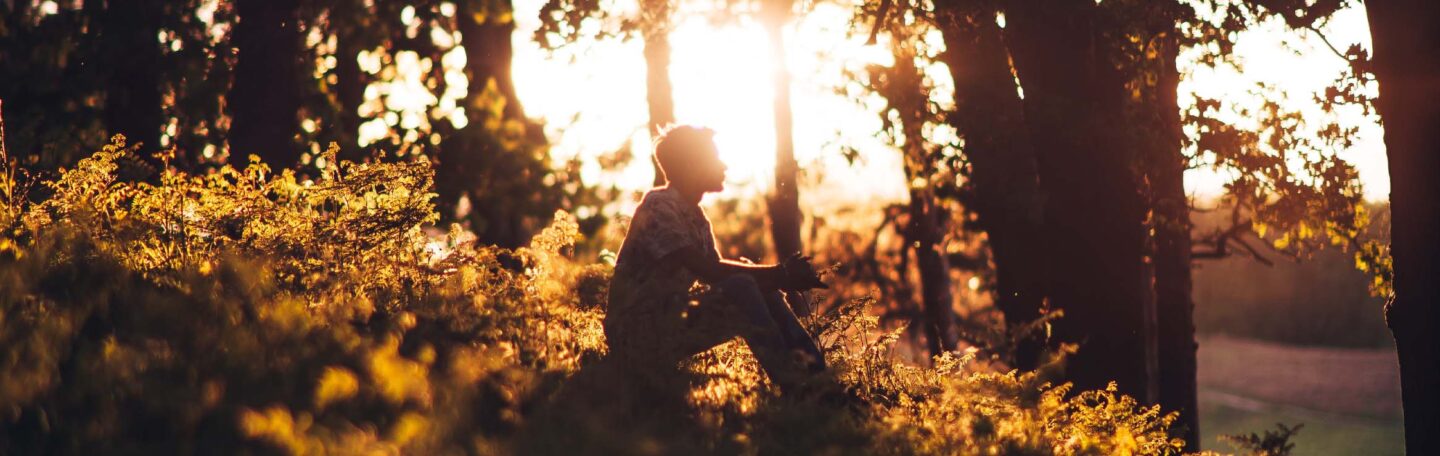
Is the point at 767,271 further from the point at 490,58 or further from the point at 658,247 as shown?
the point at 490,58

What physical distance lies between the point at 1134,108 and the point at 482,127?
9460 mm

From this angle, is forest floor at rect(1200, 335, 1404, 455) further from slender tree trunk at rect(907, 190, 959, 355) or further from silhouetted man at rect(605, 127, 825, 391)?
silhouetted man at rect(605, 127, 825, 391)

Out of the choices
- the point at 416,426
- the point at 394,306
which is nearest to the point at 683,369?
the point at 394,306

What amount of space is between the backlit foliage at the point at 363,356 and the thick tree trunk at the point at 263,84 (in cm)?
408

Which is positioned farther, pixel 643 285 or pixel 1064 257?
pixel 1064 257

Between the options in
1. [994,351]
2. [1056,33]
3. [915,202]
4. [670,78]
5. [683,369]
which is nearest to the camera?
[683,369]

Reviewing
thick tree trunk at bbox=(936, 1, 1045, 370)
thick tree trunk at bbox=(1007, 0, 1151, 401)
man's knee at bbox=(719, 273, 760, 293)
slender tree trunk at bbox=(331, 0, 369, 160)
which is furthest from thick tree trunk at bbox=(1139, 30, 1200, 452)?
slender tree trunk at bbox=(331, 0, 369, 160)

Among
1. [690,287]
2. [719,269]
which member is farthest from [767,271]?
[690,287]

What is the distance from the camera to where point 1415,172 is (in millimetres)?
9469

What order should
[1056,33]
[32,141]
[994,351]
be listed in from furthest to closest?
[32,141]
[994,351]
[1056,33]

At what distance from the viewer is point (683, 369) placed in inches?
288

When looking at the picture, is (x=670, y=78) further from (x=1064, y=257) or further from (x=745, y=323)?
(x=745, y=323)

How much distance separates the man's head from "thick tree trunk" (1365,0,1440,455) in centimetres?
430

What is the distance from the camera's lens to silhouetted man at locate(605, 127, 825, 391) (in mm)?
7438
